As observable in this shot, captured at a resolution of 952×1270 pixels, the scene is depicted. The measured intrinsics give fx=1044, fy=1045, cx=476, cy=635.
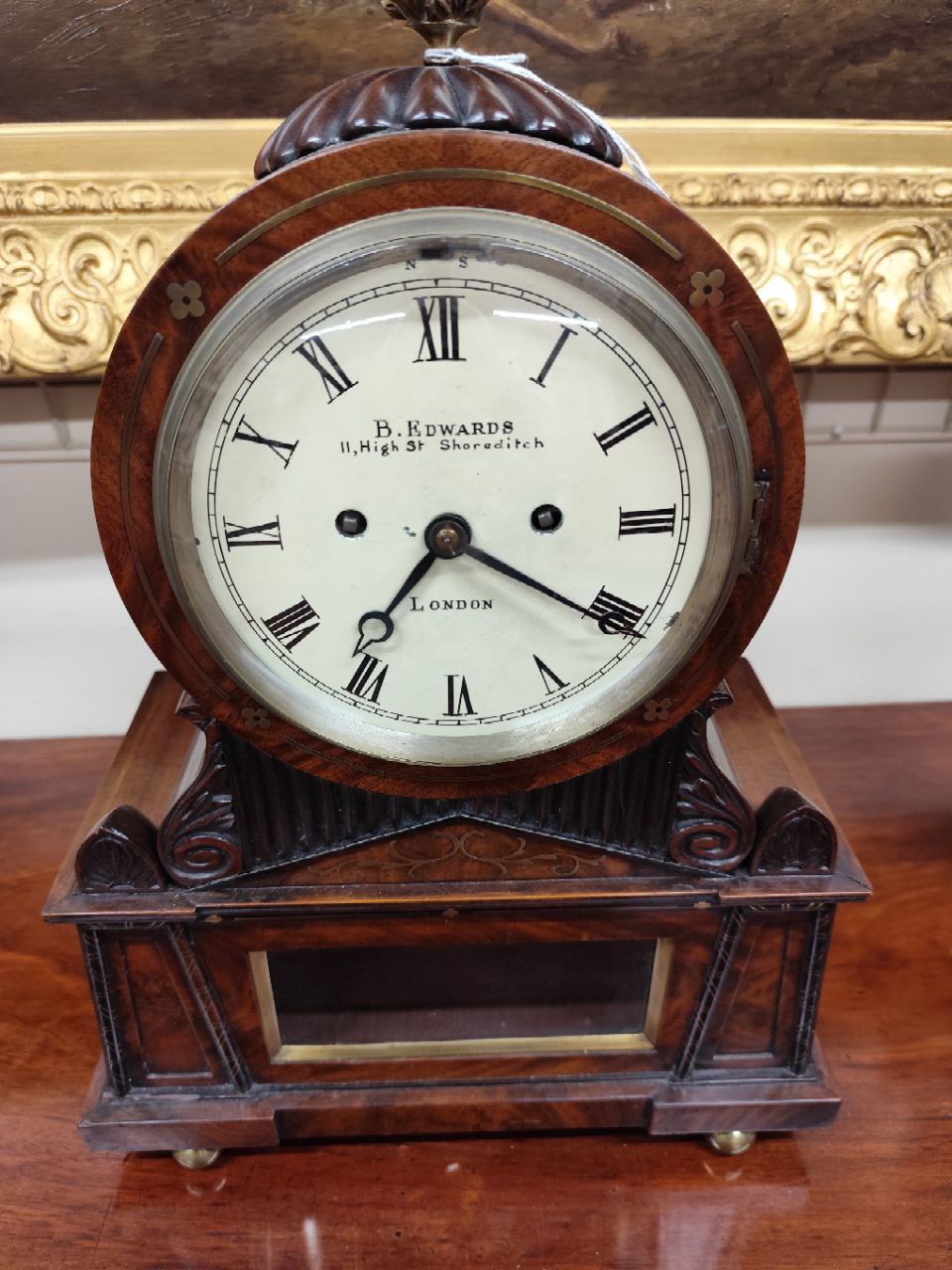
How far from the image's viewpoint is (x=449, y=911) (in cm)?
83

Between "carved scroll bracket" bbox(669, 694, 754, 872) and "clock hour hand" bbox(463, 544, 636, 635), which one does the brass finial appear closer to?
"clock hour hand" bbox(463, 544, 636, 635)

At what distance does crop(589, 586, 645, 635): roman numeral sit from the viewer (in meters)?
0.73

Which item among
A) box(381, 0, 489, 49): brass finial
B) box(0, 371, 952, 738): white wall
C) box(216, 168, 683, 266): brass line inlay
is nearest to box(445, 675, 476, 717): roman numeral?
box(216, 168, 683, 266): brass line inlay

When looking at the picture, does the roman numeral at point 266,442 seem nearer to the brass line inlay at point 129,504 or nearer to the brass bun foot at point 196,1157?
the brass line inlay at point 129,504

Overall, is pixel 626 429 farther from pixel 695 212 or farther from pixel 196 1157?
pixel 196 1157

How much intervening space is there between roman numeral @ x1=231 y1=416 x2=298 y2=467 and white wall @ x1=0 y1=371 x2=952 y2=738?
0.72m

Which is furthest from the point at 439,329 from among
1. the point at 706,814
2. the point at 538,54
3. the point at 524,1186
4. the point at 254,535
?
the point at 524,1186

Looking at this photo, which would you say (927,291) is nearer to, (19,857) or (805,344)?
(805,344)

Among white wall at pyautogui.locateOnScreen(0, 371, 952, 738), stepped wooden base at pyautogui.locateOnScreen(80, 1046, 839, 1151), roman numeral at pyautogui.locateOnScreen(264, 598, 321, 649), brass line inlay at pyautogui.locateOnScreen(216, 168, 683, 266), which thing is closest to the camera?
brass line inlay at pyautogui.locateOnScreen(216, 168, 683, 266)

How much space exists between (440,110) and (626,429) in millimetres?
223

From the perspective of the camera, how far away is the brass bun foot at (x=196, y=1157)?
2.93 feet

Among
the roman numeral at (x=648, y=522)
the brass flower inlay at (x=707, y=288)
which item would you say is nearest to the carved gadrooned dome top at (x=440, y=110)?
the brass flower inlay at (x=707, y=288)

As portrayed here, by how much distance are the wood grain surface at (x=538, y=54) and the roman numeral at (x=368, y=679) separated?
2.16 ft

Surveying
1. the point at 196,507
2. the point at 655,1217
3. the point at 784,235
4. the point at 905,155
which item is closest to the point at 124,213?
the point at 196,507
